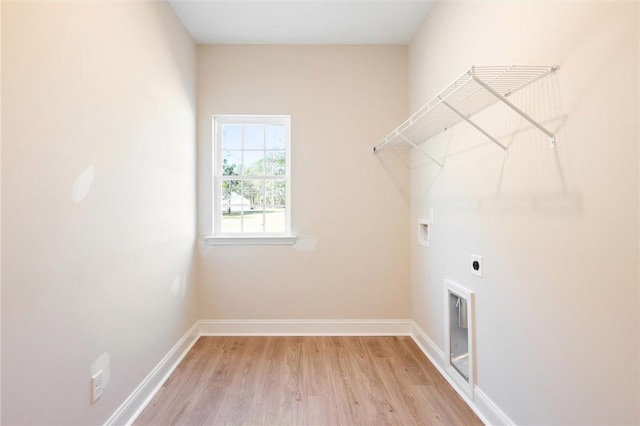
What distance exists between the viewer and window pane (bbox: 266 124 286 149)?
116 inches

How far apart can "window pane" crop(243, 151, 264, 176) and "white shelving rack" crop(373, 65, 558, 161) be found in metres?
1.41

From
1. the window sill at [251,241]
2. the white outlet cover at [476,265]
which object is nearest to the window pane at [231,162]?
the window sill at [251,241]

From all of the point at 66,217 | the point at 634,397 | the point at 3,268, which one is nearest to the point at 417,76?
the point at 634,397

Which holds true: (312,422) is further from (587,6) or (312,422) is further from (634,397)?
(587,6)

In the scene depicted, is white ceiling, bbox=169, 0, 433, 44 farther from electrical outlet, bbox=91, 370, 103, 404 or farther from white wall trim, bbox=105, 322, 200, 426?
white wall trim, bbox=105, 322, 200, 426

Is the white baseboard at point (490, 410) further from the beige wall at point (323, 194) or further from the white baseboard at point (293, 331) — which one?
the beige wall at point (323, 194)

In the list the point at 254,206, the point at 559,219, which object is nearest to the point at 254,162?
the point at 254,206

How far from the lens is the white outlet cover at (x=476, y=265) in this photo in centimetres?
168

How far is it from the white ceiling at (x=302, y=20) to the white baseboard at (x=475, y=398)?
2.66m

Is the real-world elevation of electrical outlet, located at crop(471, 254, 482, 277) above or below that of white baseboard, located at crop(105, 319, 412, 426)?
above

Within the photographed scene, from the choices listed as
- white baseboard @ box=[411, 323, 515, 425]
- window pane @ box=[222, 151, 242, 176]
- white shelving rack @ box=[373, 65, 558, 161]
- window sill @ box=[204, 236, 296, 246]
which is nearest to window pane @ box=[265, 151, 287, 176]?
window pane @ box=[222, 151, 242, 176]

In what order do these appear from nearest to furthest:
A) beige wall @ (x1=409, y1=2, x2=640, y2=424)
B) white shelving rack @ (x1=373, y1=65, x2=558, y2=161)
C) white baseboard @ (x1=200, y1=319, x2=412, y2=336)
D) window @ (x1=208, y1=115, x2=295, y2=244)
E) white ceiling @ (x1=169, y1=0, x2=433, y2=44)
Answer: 1. beige wall @ (x1=409, y1=2, x2=640, y2=424)
2. white shelving rack @ (x1=373, y1=65, x2=558, y2=161)
3. white ceiling @ (x1=169, y1=0, x2=433, y2=44)
4. white baseboard @ (x1=200, y1=319, x2=412, y2=336)
5. window @ (x1=208, y1=115, x2=295, y2=244)

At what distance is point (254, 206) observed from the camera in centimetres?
295

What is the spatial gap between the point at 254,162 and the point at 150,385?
1974 millimetres
